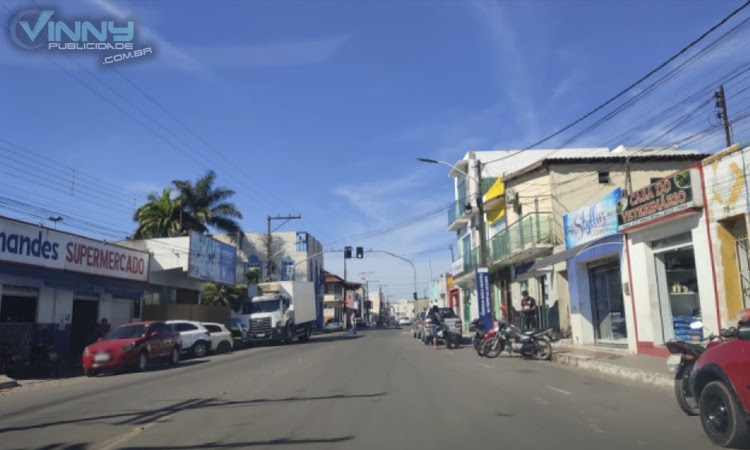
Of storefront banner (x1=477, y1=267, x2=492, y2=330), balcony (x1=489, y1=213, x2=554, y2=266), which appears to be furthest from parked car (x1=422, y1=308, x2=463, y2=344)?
balcony (x1=489, y1=213, x2=554, y2=266)

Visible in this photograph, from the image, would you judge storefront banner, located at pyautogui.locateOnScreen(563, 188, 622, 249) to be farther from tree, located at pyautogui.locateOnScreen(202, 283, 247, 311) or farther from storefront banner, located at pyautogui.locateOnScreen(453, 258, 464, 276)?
tree, located at pyautogui.locateOnScreen(202, 283, 247, 311)

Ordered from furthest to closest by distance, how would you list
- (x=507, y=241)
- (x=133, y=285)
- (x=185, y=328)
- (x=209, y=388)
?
(x=507, y=241), (x=133, y=285), (x=185, y=328), (x=209, y=388)

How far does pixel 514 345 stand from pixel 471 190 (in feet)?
75.9

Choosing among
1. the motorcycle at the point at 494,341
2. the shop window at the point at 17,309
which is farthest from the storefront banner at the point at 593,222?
the shop window at the point at 17,309

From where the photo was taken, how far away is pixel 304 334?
38125mm

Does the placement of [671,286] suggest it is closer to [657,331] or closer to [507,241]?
[657,331]

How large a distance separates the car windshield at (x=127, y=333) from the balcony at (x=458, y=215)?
87.0 ft

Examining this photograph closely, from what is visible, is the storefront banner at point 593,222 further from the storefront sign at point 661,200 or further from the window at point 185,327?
the window at point 185,327

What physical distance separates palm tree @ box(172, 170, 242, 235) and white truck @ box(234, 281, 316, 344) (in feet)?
38.1

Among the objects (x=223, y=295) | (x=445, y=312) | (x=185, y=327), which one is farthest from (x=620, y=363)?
(x=223, y=295)

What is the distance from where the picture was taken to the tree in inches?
1540

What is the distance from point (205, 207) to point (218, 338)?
1929 centimetres

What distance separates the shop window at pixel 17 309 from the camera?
Result: 2053 cm

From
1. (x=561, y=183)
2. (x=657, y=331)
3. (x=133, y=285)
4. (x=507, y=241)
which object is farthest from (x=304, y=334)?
(x=657, y=331)
